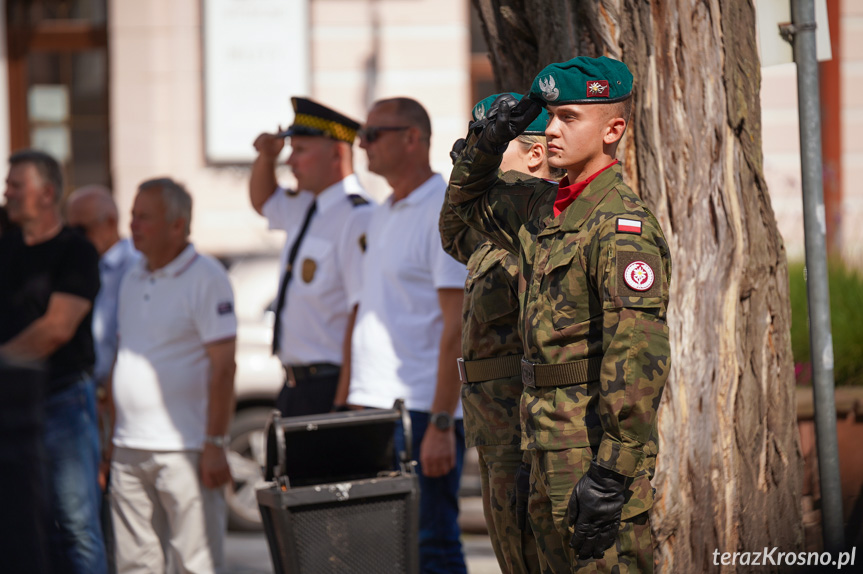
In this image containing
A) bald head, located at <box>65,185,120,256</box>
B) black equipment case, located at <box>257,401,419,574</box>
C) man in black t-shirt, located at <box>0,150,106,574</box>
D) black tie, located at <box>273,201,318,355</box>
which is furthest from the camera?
bald head, located at <box>65,185,120,256</box>

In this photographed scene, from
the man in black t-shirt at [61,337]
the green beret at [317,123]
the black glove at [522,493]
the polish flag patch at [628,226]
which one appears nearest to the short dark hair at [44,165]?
the man in black t-shirt at [61,337]

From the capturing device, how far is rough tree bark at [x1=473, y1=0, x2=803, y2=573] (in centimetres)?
341

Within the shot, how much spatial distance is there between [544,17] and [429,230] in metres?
0.96

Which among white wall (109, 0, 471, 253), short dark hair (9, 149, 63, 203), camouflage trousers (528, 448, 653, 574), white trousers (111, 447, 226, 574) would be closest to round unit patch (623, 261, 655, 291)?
camouflage trousers (528, 448, 653, 574)

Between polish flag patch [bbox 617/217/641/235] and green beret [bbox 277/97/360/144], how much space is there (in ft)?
8.76

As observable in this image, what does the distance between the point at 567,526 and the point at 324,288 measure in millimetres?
2350

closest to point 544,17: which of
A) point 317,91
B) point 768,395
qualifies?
point 768,395

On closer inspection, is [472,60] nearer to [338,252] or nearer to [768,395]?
[338,252]

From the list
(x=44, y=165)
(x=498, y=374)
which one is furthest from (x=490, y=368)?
(x=44, y=165)

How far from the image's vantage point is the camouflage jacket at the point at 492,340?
3195mm

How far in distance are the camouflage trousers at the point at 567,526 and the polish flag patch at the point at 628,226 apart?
0.54 m

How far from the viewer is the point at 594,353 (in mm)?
2682

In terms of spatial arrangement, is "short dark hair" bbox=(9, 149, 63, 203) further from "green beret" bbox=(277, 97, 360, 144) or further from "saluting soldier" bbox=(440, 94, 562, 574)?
"saluting soldier" bbox=(440, 94, 562, 574)

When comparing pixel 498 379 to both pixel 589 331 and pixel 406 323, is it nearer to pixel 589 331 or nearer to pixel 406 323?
pixel 589 331
